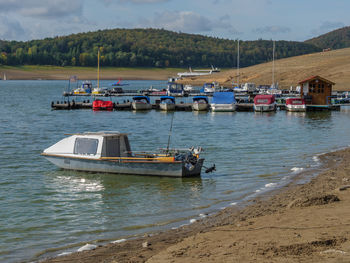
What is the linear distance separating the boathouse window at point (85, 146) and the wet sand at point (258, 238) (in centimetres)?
957

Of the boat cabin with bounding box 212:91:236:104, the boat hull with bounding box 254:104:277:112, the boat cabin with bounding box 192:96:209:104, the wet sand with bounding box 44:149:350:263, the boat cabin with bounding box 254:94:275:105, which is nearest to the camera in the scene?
the wet sand with bounding box 44:149:350:263

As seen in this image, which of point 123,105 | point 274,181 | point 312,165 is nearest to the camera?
point 274,181

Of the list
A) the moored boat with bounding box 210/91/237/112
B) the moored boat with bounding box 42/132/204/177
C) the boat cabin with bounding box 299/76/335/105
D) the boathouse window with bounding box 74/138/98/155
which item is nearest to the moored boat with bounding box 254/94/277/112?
the moored boat with bounding box 210/91/237/112

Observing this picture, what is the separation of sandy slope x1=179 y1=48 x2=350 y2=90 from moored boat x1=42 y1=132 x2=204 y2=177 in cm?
9575

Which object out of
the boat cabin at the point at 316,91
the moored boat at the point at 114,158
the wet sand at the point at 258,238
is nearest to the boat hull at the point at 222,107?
the boat cabin at the point at 316,91

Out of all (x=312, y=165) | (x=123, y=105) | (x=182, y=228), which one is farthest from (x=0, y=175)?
(x=123, y=105)

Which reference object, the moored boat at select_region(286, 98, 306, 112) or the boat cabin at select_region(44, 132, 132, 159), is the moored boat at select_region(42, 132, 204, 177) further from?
the moored boat at select_region(286, 98, 306, 112)

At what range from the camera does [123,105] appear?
79.1 meters

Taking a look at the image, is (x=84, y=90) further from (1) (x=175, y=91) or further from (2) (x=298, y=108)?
(2) (x=298, y=108)

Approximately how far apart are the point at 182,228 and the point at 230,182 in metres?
8.45

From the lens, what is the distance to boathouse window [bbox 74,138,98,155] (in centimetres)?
2589

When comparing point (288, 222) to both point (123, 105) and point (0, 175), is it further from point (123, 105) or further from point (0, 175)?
point (123, 105)

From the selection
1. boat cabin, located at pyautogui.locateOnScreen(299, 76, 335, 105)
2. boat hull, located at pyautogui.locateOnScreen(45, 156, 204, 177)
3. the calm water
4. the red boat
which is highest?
boat cabin, located at pyautogui.locateOnScreen(299, 76, 335, 105)

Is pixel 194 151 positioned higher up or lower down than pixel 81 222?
higher up
